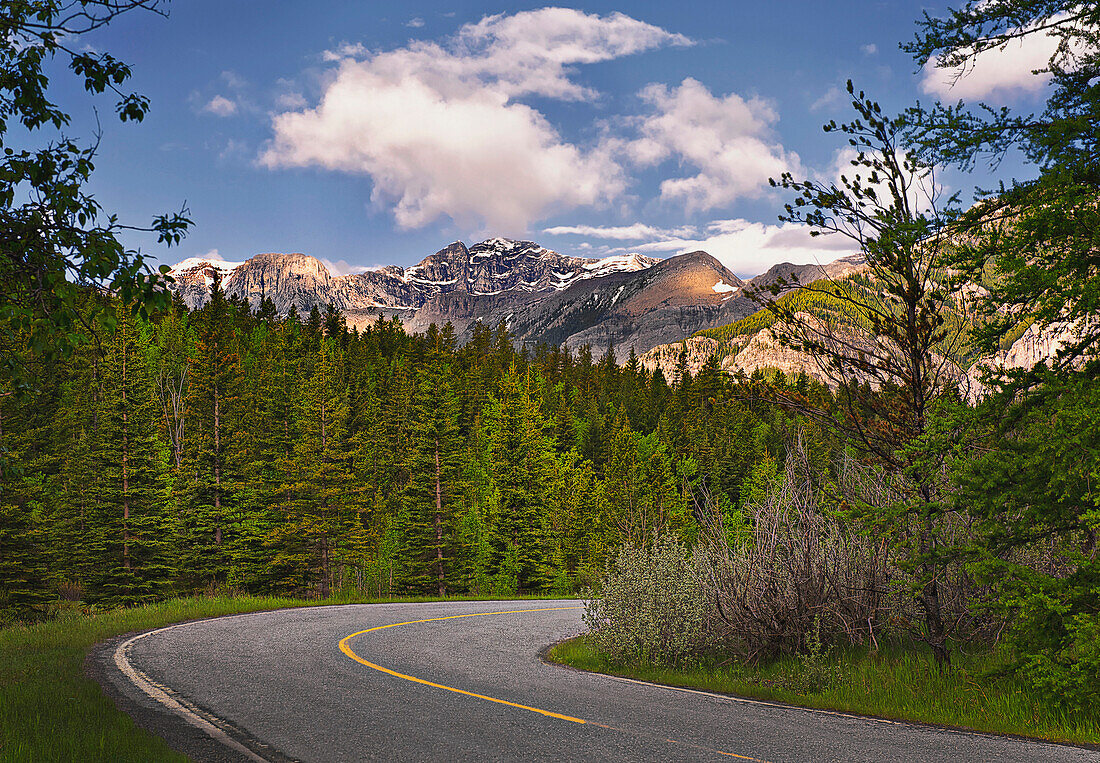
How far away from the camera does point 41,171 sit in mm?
4922

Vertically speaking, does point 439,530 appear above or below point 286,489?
below

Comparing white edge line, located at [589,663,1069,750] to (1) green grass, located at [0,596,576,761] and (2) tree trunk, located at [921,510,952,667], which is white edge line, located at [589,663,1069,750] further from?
(1) green grass, located at [0,596,576,761]

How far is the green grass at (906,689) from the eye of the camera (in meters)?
8.52

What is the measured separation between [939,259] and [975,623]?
631cm

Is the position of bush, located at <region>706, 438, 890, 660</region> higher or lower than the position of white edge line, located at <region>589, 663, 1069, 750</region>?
higher

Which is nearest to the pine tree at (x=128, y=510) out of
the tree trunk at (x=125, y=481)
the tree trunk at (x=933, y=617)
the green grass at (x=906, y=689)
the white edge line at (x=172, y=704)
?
the tree trunk at (x=125, y=481)

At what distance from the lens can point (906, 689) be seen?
9961 mm

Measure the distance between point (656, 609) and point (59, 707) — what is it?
9.84 m

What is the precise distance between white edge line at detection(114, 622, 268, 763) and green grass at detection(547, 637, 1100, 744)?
7.16m

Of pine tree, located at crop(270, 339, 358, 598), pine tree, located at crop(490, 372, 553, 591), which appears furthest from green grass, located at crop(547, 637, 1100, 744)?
pine tree, located at crop(490, 372, 553, 591)

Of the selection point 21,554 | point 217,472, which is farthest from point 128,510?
point 217,472

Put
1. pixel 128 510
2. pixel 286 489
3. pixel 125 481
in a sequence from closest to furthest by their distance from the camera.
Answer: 1. pixel 128 510
2. pixel 125 481
3. pixel 286 489

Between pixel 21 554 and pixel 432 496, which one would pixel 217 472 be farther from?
pixel 432 496

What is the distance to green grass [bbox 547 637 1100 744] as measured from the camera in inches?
335
